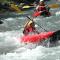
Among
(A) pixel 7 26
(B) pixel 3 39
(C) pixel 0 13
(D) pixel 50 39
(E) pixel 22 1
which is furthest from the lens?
(E) pixel 22 1

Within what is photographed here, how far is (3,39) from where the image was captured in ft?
68.4

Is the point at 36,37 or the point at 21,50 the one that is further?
the point at 36,37

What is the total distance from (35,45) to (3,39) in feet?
13.4

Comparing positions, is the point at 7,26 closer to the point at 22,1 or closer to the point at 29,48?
the point at 29,48

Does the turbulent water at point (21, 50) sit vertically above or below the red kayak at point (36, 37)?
below

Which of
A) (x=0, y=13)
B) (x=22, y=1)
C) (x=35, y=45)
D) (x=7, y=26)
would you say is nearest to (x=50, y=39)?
(x=35, y=45)

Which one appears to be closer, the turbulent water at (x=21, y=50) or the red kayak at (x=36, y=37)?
the turbulent water at (x=21, y=50)

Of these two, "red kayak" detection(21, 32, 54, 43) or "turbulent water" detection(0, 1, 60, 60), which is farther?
"red kayak" detection(21, 32, 54, 43)

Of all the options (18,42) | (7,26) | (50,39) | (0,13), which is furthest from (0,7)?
(50,39)

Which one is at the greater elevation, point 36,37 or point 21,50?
point 36,37

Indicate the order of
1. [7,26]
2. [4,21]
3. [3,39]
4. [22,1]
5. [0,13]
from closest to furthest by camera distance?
[3,39] → [7,26] → [4,21] → [0,13] → [22,1]

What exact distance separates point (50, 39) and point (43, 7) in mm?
11525

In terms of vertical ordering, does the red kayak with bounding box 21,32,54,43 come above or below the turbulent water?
above

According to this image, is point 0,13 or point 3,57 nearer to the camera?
point 3,57
